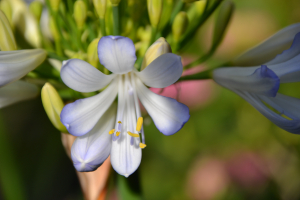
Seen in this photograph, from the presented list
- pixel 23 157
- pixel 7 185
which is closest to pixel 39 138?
pixel 23 157

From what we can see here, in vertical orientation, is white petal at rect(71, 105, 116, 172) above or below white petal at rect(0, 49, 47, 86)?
below

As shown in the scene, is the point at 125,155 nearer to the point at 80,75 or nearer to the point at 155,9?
the point at 80,75

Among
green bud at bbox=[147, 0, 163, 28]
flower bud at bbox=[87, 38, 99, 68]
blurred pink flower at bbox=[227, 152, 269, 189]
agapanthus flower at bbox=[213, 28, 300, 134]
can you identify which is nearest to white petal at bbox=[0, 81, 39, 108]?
flower bud at bbox=[87, 38, 99, 68]

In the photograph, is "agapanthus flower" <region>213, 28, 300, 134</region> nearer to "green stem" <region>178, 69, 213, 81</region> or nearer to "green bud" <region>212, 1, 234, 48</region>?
"green stem" <region>178, 69, 213, 81</region>

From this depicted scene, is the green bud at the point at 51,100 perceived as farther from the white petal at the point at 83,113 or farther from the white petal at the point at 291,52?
the white petal at the point at 291,52

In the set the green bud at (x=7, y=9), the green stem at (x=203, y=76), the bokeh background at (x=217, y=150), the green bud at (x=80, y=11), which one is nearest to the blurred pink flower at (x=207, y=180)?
the bokeh background at (x=217, y=150)

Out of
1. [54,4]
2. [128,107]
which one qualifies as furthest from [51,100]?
[54,4]

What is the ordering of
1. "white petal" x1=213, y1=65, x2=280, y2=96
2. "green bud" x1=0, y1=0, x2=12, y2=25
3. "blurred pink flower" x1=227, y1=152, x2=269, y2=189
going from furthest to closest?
"blurred pink flower" x1=227, y1=152, x2=269, y2=189 < "green bud" x1=0, y1=0, x2=12, y2=25 < "white petal" x1=213, y1=65, x2=280, y2=96
